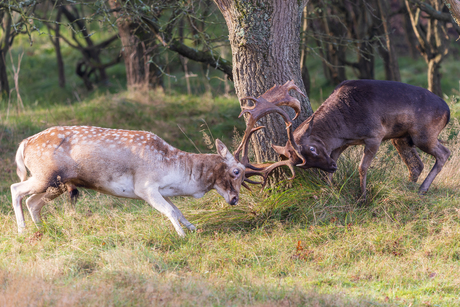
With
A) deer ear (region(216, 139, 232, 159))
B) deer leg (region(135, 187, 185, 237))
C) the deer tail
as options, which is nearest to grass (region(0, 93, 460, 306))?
deer leg (region(135, 187, 185, 237))

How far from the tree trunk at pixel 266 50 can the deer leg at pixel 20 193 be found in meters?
2.91

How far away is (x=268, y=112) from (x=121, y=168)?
1.86 meters

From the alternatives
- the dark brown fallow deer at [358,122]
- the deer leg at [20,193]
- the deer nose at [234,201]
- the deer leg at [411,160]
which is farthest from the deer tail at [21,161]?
the deer leg at [411,160]

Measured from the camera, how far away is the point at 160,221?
6.00m

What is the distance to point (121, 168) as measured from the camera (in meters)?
5.61

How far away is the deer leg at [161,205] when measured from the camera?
5.50 meters

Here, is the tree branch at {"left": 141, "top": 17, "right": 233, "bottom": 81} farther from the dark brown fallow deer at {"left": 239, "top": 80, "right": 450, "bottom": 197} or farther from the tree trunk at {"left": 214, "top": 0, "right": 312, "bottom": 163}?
the dark brown fallow deer at {"left": 239, "top": 80, "right": 450, "bottom": 197}

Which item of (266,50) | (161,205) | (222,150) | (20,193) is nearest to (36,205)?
(20,193)

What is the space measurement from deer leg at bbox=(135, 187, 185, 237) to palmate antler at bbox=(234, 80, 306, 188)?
0.99m

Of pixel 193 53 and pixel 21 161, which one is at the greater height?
pixel 193 53

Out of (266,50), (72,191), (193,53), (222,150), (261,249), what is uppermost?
(266,50)

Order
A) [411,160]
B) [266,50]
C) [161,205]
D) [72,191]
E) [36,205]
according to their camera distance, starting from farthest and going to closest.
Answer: [411,160]
[266,50]
[36,205]
[72,191]
[161,205]

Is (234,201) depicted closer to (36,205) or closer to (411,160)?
A: (36,205)

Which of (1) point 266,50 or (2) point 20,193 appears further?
(1) point 266,50
